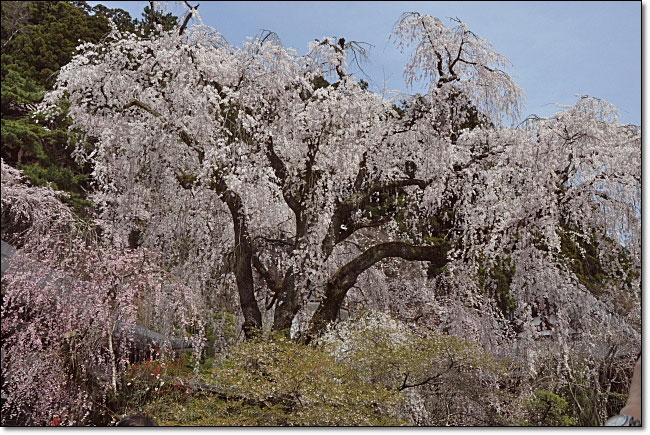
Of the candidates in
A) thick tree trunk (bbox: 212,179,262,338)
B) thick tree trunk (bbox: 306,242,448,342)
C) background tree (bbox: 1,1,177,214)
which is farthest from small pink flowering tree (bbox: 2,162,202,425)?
thick tree trunk (bbox: 306,242,448,342)

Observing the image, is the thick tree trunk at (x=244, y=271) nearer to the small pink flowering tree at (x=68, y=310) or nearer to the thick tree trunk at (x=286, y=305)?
the thick tree trunk at (x=286, y=305)

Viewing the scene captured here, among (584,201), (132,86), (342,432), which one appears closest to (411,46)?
(584,201)

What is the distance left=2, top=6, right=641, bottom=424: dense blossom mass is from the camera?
362 cm

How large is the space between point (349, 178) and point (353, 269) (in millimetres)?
631

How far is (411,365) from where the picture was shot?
3.34 metres

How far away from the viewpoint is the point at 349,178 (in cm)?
416

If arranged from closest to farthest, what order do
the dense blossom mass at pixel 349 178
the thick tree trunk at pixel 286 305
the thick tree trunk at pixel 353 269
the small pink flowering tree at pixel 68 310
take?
the small pink flowering tree at pixel 68 310, the dense blossom mass at pixel 349 178, the thick tree trunk at pixel 286 305, the thick tree trunk at pixel 353 269

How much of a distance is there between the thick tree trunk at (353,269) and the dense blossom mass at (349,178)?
0.04 feet

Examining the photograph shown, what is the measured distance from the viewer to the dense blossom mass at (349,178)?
11.9 ft

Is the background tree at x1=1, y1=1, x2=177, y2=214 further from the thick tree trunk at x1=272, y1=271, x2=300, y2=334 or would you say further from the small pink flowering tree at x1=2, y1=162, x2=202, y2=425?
the thick tree trunk at x1=272, y1=271, x2=300, y2=334

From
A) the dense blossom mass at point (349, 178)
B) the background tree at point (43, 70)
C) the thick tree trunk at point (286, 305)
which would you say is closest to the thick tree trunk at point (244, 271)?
the dense blossom mass at point (349, 178)

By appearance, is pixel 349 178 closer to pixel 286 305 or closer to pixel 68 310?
pixel 286 305

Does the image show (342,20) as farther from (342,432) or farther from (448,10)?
(342,432)

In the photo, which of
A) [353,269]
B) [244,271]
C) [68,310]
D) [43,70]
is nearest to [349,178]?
[353,269]
